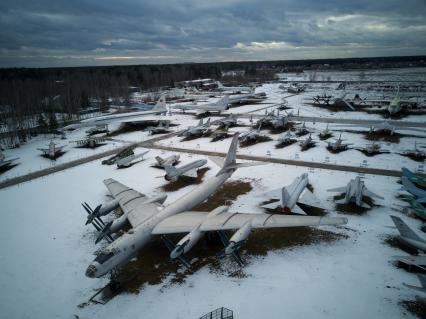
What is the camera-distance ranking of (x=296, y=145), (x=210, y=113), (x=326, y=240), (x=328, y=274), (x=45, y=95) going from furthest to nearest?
(x=45, y=95), (x=210, y=113), (x=296, y=145), (x=326, y=240), (x=328, y=274)

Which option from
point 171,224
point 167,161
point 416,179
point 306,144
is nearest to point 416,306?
point 171,224

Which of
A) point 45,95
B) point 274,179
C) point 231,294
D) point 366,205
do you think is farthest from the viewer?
point 45,95

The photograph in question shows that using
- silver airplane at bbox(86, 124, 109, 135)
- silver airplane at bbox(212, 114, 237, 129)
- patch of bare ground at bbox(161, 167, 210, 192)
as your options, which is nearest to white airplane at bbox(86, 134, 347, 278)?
patch of bare ground at bbox(161, 167, 210, 192)

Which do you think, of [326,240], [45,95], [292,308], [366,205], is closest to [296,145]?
[366,205]

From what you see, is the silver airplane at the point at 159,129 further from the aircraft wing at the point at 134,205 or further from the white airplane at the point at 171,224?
the white airplane at the point at 171,224

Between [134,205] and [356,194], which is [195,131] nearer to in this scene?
[134,205]

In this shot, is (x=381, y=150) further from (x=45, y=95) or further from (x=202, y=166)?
(x=45, y=95)

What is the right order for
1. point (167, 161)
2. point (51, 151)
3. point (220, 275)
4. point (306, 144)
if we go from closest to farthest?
point (220, 275) < point (167, 161) < point (51, 151) < point (306, 144)
